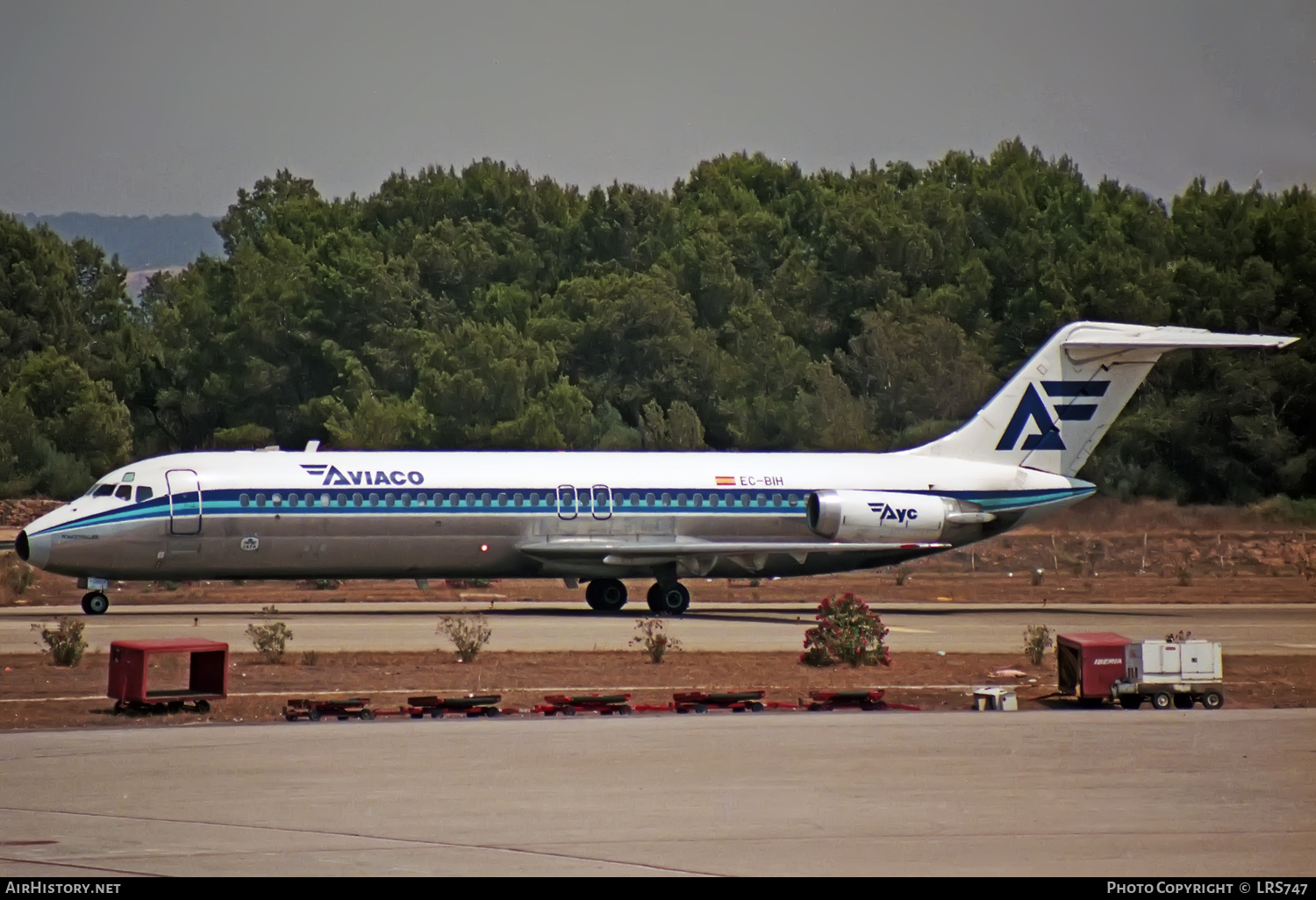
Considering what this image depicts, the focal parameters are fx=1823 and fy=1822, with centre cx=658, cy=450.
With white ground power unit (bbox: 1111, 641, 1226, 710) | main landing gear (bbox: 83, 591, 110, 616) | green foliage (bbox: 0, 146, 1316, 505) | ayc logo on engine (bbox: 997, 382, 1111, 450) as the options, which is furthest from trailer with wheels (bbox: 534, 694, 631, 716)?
green foliage (bbox: 0, 146, 1316, 505)

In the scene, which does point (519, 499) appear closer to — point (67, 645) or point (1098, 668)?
point (67, 645)

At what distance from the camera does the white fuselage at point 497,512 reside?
33281 millimetres

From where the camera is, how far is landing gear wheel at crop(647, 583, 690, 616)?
36.2 metres

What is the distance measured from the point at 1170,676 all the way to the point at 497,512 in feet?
55.9

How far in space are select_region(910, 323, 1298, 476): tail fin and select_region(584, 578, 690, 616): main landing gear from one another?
6.25 m

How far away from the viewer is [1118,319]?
63.7 meters

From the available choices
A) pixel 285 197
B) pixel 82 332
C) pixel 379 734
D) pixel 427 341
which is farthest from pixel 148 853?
pixel 285 197

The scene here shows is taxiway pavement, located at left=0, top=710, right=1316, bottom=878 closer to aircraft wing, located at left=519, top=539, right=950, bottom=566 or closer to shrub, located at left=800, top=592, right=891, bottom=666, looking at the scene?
shrub, located at left=800, top=592, right=891, bottom=666

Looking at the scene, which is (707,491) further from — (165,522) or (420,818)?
(420,818)

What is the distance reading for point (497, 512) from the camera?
35000 millimetres

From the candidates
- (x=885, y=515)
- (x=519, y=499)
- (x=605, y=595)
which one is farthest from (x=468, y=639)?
(x=885, y=515)

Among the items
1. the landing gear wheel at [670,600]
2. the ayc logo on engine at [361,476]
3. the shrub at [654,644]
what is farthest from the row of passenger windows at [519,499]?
the shrub at [654,644]

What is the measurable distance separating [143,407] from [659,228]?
27.9 meters

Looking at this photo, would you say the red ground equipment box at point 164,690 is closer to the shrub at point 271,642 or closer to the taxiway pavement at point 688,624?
the shrub at point 271,642
